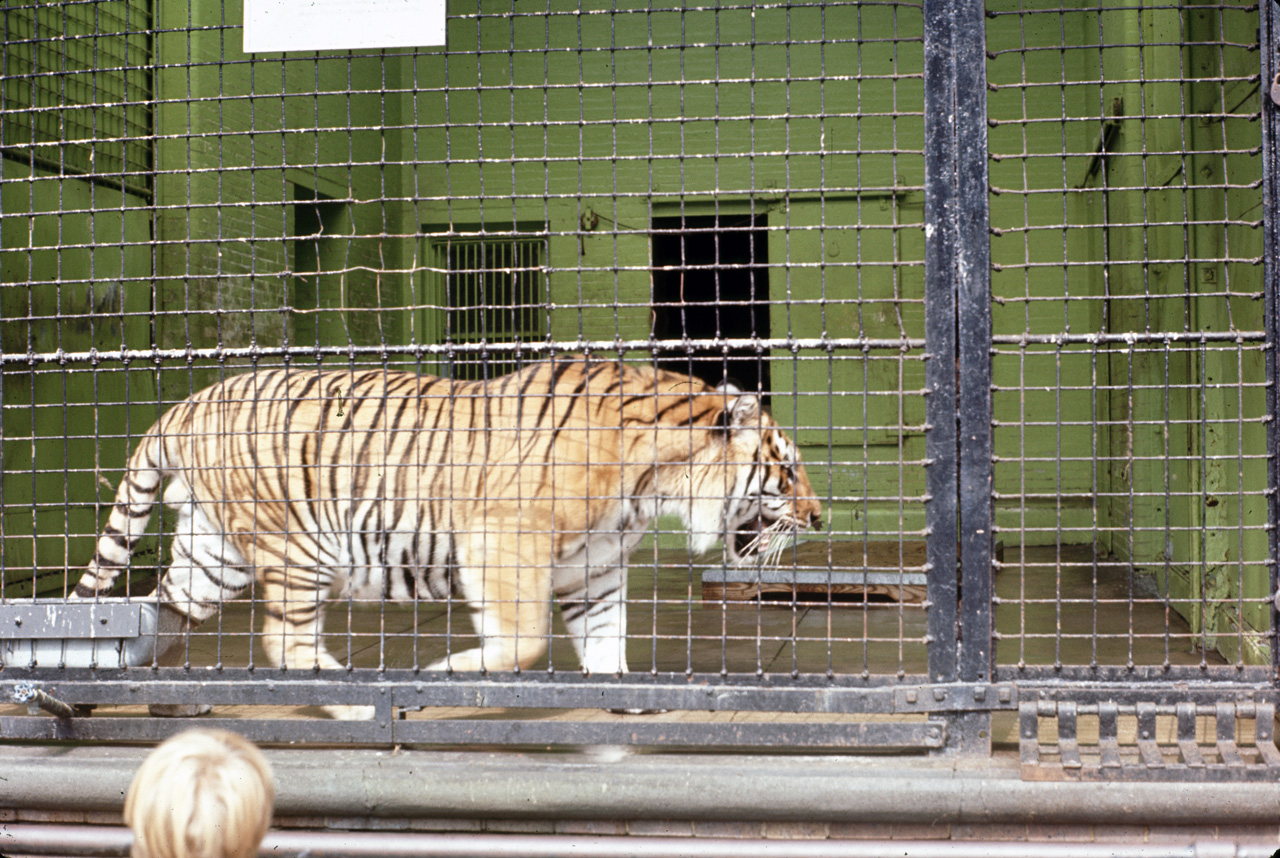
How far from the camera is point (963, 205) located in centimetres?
266

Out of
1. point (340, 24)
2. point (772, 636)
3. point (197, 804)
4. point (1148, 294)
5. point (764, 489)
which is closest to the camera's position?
point (197, 804)

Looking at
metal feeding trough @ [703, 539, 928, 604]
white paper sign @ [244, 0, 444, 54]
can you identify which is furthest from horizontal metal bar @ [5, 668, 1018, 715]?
white paper sign @ [244, 0, 444, 54]

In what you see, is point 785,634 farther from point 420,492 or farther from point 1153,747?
point 1153,747

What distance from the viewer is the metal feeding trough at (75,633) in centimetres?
294

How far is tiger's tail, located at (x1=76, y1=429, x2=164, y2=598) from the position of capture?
11.6 ft

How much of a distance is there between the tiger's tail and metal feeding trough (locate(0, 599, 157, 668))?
1.44 ft

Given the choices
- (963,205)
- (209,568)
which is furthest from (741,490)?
(209,568)

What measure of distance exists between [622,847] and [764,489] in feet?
5.77

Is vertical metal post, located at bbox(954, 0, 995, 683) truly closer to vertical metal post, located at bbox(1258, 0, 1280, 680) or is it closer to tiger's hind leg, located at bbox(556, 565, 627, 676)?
vertical metal post, located at bbox(1258, 0, 1280, 680)

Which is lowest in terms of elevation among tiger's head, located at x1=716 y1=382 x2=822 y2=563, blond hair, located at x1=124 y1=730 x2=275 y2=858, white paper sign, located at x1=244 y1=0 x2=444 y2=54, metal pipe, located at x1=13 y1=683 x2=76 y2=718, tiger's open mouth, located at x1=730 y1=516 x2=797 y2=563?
metal pipe, located at x1=13 y1=683 x2=76 y2=718

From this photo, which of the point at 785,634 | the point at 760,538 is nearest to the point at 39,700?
the point at 760,538

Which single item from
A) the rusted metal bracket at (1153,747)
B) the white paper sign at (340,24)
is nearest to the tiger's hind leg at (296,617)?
the white paper sign at (340,24)

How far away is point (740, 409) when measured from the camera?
12.2 ft

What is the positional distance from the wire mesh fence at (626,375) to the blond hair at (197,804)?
3.44 ft
